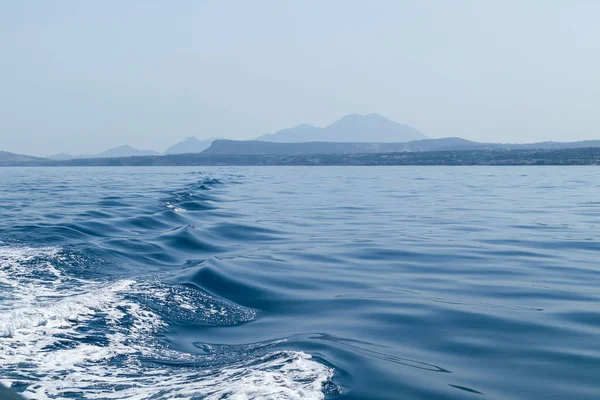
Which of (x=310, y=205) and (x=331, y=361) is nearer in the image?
(x=331, y=361)

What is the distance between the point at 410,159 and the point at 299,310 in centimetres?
10854

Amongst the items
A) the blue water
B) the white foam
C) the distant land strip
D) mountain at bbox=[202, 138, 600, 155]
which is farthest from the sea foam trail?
mountain at bbox=[202, 138, 600, 155]

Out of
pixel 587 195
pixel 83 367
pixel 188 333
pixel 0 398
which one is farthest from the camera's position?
pixel 587 195

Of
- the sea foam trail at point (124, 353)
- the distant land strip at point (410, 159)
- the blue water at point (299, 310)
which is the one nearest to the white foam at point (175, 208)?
the blue water at point (299, 310)

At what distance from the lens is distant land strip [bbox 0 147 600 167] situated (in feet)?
318

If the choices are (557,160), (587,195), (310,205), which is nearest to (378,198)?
(310,205)

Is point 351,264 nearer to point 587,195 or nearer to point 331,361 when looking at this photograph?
point 331,361

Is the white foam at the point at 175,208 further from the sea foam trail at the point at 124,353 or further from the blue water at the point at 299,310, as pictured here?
the sea foam trail at the point at 124,353

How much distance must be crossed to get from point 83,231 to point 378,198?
59.8 feet

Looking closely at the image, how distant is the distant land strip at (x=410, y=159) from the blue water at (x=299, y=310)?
83.0 metres

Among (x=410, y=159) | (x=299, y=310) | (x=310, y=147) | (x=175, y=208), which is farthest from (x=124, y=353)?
(x=310, y=147)

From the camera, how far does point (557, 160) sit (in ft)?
315

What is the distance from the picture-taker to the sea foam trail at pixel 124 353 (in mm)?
6227

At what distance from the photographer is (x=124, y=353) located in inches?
297
